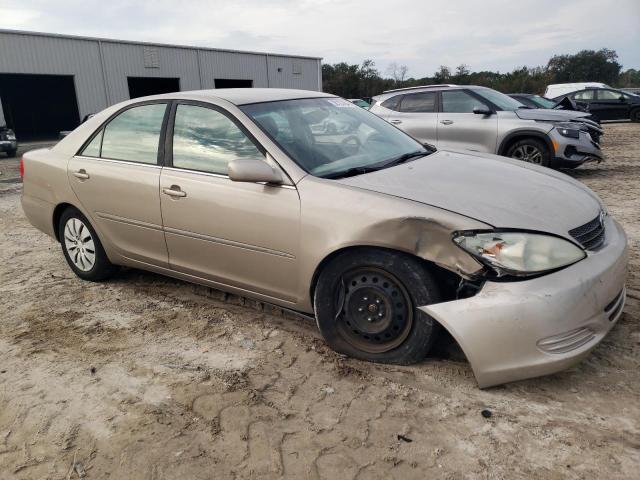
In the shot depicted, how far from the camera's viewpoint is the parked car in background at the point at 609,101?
64.3ft

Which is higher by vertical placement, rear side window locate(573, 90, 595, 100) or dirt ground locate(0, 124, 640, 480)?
rear side window locate(573, 90, 595, 100)

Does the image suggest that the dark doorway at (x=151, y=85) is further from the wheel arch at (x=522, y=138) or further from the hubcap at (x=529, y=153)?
the hubcap at (x=529, y=153)

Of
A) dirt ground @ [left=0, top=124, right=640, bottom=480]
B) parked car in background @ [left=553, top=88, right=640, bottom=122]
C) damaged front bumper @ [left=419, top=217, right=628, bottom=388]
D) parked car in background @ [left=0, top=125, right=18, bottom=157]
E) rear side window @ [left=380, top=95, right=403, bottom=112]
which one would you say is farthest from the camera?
parked car in background @ [left=553, top=88, right=640, bottom=122]

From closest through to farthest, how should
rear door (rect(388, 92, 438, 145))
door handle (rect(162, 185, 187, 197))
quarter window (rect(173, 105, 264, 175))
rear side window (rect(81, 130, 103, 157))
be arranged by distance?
quarter window (rect(173, 105, 264, 175)) < door handle (rect(162, 185, 187, 197)) < rear side window (rect(81, 130, 103, 157)) < rear door (rect(388, 92, 438, 145))

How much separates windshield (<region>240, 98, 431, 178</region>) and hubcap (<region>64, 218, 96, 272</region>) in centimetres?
193

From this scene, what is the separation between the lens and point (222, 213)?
10.9 ft

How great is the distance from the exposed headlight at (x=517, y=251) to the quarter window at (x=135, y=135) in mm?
2384

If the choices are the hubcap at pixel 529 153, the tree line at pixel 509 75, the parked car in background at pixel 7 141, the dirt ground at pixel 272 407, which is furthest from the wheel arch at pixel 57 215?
the tree line at pixel 509 75

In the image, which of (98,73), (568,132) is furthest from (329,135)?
(98,73)

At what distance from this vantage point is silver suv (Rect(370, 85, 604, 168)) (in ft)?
27.1

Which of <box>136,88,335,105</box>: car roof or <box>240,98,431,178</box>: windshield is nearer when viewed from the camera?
<box>240,98,431,178</box>: windshield

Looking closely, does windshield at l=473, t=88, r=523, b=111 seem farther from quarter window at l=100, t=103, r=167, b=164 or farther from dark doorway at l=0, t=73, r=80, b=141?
dark doorway at l=0, t=73, r=80, b=141

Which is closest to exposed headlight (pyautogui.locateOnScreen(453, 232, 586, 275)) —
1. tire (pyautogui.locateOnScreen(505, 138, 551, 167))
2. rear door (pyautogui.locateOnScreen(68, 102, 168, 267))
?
rear door (pyautogui.locateOnScreen(68, 102, 168, 267))

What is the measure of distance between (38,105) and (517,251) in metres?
35.6
